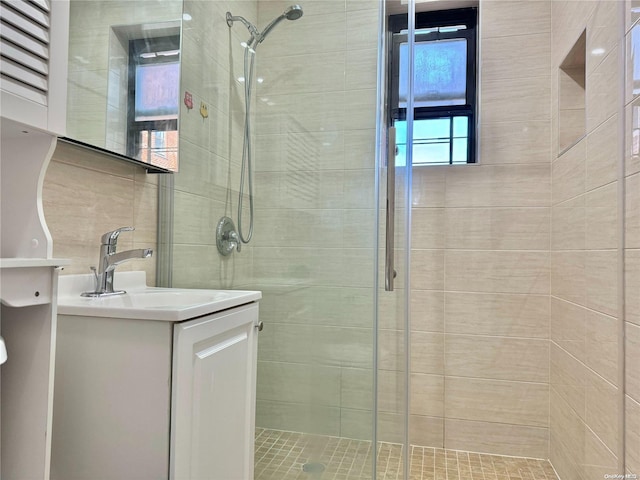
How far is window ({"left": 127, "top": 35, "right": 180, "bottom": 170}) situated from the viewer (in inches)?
56.6

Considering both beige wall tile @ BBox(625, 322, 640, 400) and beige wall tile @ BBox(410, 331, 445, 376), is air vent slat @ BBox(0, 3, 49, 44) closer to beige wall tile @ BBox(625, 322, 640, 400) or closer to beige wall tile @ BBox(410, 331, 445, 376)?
beige wall tile @ BBox(625, 322, 640, 400)

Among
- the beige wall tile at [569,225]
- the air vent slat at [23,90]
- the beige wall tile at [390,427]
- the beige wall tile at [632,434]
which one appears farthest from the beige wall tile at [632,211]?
the air vent slat at [23,90]

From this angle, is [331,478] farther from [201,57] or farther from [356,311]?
[201,57]

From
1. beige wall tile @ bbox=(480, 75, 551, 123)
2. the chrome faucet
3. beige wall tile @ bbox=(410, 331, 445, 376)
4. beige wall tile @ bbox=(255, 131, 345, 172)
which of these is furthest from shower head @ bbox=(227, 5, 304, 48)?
beige wall tile @ bbox=(410, 331, 445, 376)

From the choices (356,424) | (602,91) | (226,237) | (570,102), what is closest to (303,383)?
(356,424)

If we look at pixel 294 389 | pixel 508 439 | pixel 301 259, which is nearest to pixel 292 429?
pixel 294 389

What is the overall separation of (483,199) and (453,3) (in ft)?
3.75

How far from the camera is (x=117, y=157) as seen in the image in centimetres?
134

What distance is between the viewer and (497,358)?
2.24 meters

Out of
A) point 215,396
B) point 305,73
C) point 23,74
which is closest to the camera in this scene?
point 23,74

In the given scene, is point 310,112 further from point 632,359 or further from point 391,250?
point 632,359

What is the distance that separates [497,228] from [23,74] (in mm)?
2132

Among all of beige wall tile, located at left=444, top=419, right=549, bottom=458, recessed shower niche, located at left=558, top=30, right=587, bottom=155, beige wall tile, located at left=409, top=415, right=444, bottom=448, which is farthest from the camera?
→ beige wall tile, located at left=409, top=415, right=444, bottom=448

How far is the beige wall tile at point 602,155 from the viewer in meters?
1.44
